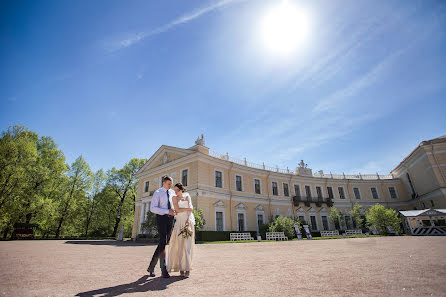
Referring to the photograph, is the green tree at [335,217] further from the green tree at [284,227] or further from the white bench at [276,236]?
the white bench at [276,236]

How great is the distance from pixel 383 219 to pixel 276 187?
11495mm

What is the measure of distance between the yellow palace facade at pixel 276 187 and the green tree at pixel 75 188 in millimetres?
9778

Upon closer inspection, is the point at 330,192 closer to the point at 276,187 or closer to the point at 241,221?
the point at 276,187

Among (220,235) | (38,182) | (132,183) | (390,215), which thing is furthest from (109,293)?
(132,183)

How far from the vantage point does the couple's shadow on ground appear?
2.89 m

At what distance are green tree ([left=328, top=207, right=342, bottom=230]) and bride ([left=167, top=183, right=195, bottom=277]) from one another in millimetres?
29067

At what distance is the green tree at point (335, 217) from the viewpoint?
1098 inches

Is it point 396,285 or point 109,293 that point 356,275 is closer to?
point 396,285

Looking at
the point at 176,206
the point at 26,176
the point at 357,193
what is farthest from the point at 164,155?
the point at 357,193

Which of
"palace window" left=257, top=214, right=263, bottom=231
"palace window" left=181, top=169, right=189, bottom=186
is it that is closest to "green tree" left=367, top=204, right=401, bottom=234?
"palace window" left=257, top=214, right=263, bottom=231

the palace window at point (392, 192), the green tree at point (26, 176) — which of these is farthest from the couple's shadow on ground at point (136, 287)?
the palace window at point (392, 192)

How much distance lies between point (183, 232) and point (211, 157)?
58.3 ft

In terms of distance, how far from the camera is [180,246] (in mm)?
4230

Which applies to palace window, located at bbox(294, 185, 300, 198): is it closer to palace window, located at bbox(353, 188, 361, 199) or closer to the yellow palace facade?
the yellow palace facade
